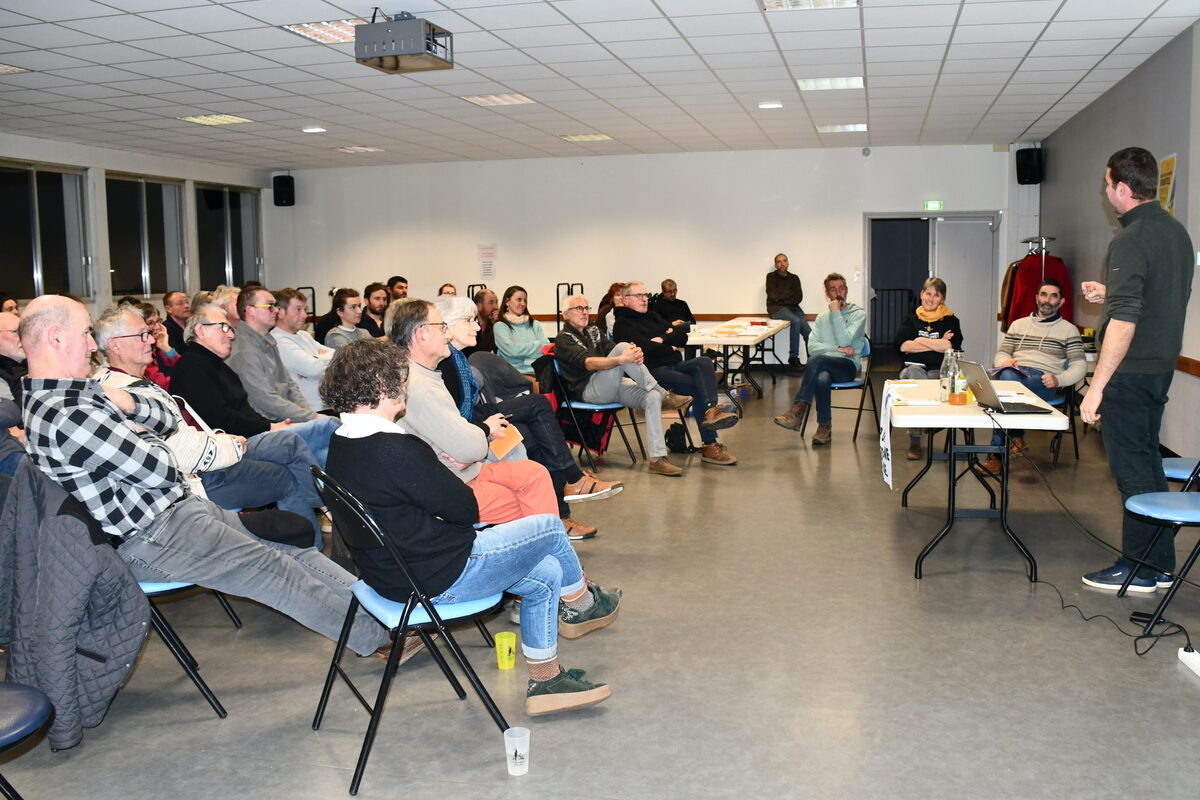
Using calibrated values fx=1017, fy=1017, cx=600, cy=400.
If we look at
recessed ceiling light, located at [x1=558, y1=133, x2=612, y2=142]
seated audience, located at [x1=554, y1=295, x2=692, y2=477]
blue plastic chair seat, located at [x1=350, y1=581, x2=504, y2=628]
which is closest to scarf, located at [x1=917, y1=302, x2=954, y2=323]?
seated audience, located at [x1=554, y1=295, x2=692, y2=477]

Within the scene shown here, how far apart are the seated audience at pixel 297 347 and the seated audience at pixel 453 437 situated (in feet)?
5.70

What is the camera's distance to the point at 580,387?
649 cm

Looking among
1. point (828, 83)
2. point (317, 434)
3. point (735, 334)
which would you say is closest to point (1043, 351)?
point (828, 83)

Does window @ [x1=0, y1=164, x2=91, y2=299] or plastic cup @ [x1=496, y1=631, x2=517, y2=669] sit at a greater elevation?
window @ [x1=0, y1=164, x2=91, y2=299]

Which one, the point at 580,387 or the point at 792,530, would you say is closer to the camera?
the point at 792,530

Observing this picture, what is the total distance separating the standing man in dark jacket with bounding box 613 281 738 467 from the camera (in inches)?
277

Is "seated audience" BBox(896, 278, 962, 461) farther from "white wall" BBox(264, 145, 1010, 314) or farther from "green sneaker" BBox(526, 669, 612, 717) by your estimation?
"white wall" BBox(264, 145, 1010, 314)

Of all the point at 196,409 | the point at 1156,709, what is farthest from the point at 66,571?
the point at 1156,709

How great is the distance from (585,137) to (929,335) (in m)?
5.74

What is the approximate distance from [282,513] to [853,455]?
4556 mm

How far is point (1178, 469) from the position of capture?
4109mm

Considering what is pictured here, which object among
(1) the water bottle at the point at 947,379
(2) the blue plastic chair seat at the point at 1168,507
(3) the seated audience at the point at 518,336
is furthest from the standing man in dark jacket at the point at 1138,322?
(3) the seated audience at the point at 518,336

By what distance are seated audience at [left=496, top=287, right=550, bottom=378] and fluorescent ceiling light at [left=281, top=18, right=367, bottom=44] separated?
2.00 m

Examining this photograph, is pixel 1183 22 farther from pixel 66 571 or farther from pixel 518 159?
pixel 518 159
